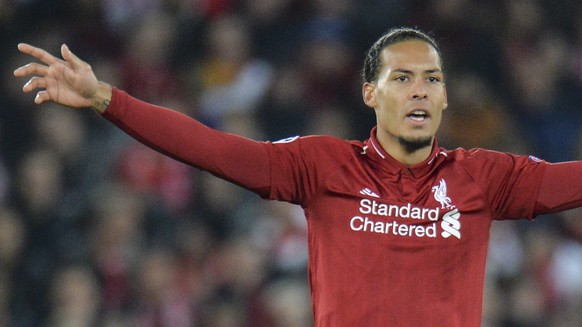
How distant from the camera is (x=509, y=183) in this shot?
385cm

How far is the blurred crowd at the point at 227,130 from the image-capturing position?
6.98 metres

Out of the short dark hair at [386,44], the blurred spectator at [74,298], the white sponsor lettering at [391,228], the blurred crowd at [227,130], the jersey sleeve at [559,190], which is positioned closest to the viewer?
the white sponsor lettering at [391,228]

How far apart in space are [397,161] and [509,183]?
1.24 ft

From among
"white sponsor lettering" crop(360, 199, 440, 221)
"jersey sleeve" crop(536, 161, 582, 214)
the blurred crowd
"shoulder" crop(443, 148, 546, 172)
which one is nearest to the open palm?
"white sponsor lettering" crop(360, 199, 440, 221)

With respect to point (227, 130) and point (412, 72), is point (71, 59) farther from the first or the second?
point (227, 130)

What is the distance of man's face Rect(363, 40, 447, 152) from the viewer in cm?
385

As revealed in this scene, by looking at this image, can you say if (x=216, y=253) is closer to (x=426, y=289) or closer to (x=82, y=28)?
(x=82, y=28)

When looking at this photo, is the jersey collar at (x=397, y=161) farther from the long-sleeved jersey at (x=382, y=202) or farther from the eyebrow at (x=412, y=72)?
the eyebrow at (x=412, y=72)

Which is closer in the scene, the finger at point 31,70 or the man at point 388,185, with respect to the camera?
the finger at point 31,70

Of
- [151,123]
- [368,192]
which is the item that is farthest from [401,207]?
[151,123]

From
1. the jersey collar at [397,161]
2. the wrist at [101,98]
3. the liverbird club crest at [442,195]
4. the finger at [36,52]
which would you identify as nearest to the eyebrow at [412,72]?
the jersey collar at [397,161]

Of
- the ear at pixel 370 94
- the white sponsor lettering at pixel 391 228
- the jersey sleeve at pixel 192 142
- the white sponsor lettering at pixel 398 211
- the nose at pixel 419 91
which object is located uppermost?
the ear at pixel 370 94

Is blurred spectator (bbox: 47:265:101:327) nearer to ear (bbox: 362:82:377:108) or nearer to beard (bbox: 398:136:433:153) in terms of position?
ear (bbox: 362:82:377:108)

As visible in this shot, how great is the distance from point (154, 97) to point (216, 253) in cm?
135
